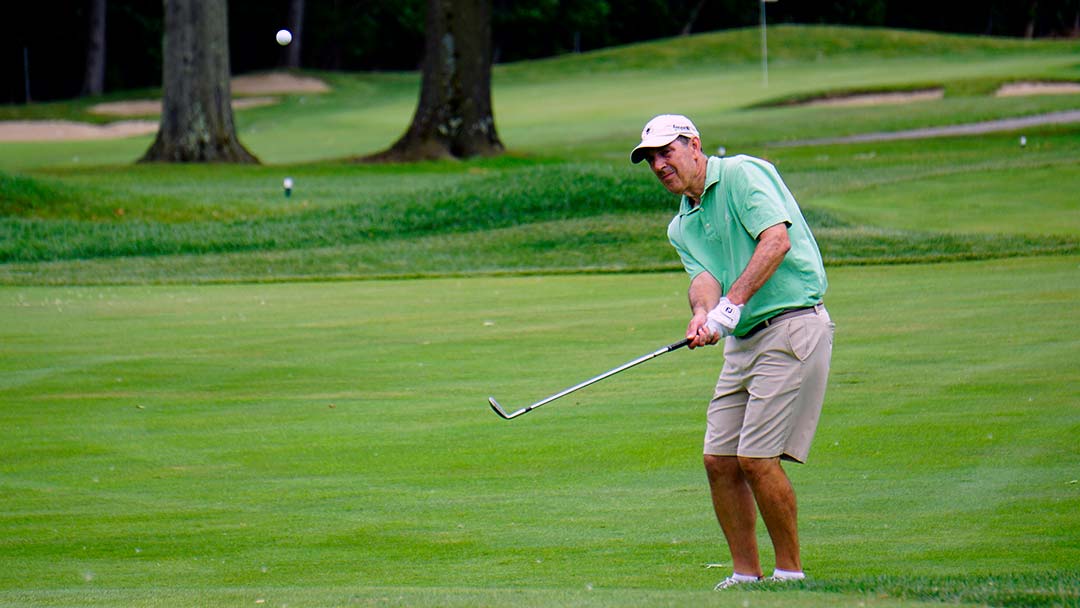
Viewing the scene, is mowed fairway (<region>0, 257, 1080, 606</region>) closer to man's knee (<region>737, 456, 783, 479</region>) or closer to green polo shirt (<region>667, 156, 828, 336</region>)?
man's knee (<region>737, 456, 783, 479</region>)

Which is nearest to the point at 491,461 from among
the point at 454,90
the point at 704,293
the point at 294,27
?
the point at 704,293

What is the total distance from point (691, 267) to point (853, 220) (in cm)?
1389

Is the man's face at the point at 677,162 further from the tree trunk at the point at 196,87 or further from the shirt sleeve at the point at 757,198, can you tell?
the tree trunk at the point at 196,87

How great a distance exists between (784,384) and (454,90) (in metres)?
26.8

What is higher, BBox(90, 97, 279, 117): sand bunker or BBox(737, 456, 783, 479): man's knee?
BBox(737, 456, 783, 479): man's knee

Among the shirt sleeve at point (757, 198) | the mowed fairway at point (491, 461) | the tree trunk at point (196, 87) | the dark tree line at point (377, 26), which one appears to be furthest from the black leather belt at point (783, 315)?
the dark tree line at point (377, 26)

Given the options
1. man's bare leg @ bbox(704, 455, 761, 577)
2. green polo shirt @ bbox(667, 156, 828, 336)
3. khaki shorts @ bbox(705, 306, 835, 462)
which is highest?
green polo shirt @ bbox(667, 156, 828, 336)

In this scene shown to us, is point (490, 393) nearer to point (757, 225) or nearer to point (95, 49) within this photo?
point (757, 225)

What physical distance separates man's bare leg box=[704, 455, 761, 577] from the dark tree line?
56355mm

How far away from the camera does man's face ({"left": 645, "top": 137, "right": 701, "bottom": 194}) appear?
20.2ft

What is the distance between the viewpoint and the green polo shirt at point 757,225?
6.03 metres

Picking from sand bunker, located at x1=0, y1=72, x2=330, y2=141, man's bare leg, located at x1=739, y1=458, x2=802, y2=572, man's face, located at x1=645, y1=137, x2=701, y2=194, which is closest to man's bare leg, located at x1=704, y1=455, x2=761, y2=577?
man's bare leg, located at x1=739, y1=458, x2=802, y2=572

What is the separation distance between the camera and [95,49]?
60.0m

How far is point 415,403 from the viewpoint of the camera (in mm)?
9773
